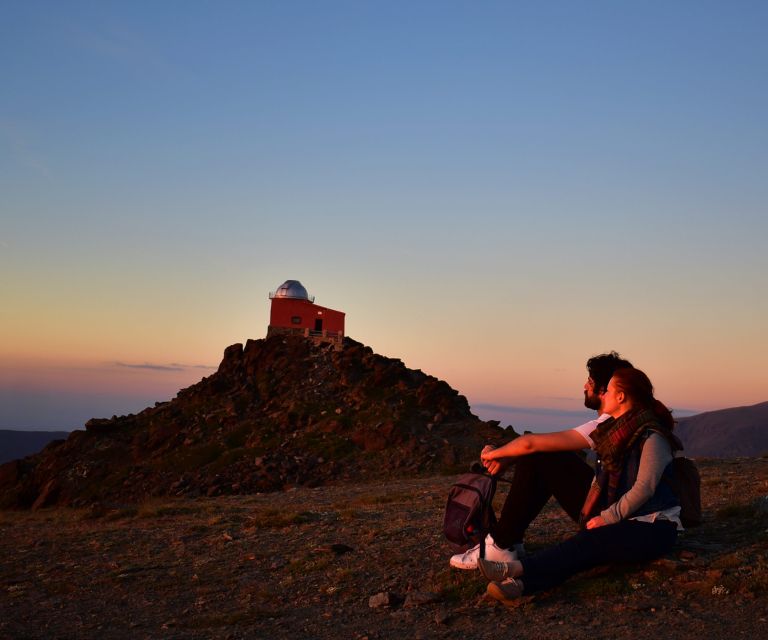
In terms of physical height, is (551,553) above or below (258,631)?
above

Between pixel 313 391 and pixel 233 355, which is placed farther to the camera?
pixel 233 355

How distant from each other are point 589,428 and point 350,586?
3.68m

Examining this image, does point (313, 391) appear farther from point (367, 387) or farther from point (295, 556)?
point (295, 556)

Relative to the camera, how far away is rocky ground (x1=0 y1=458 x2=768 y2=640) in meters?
7.46

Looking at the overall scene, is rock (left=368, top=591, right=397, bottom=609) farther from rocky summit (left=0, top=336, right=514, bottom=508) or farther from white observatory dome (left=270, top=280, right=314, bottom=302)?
white observatory dome (left=270, top=280, right=314, bottom=302)

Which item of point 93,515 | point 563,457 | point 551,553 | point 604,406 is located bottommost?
point 93,515

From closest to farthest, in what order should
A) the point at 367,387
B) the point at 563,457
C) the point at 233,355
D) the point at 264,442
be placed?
the point at 563,457 < the point at 264,442 < the point at 367,387 < the point at 233,355

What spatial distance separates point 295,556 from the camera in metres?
11.4

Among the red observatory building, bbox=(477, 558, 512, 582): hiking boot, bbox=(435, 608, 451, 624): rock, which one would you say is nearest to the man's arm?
bbox=(477, 558, 512, 582): hiking boot

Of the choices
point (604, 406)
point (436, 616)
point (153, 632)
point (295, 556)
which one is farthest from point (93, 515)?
point (604, 406)

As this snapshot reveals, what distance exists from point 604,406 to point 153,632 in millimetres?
5408

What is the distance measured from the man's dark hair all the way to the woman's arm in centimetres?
82

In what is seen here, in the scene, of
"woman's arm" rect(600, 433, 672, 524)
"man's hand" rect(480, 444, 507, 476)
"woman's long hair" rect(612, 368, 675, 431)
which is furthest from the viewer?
"man's hand" rect(480, 444, 507, 476)

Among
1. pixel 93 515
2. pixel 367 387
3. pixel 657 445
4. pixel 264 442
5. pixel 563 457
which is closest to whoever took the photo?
pixel 657 445
